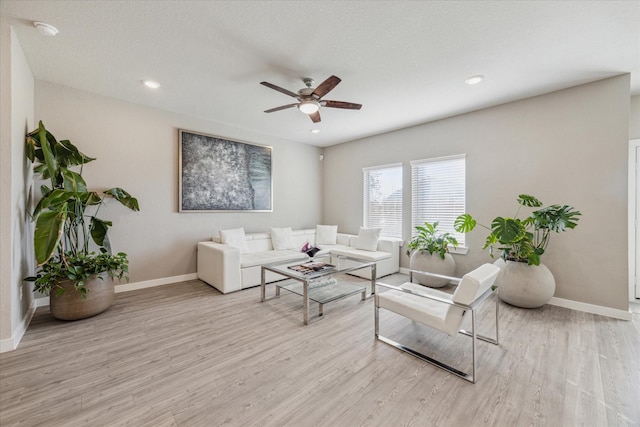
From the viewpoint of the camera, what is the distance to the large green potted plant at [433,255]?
4.20 meters

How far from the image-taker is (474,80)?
319cm

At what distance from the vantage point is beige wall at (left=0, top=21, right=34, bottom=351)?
2.29 m

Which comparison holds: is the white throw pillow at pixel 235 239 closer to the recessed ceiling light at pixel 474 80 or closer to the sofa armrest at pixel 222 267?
the sofa armrest at pixel 222 267

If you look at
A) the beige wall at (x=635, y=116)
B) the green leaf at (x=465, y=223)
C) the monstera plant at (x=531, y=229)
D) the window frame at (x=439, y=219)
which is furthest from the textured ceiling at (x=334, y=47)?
the green leaf at (x=465, y=223)

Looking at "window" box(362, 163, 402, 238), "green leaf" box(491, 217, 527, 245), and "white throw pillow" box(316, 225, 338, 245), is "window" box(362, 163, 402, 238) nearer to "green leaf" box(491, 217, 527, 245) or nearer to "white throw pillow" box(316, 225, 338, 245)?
"white throw pillow" box(316, 225, 338, 245)

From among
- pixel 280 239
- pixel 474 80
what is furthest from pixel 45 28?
pixel 474 80

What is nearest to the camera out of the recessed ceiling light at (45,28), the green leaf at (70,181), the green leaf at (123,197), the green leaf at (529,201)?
the recessed ceiling light at (45,28)

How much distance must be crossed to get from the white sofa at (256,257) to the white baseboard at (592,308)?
7.92 ft

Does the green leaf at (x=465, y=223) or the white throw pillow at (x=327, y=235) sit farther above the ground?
the green leaf at (x=465, y=223)

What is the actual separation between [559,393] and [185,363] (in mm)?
2919

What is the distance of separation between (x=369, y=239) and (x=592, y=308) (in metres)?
3.18

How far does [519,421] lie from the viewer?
1.60m

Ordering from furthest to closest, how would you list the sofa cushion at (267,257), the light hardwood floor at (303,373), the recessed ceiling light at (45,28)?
the sofa cushion at (267,257), the recessed ceiling light at (45,28), the light hardwood floor at (303,373)

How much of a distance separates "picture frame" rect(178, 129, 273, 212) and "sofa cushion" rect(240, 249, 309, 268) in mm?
1090
